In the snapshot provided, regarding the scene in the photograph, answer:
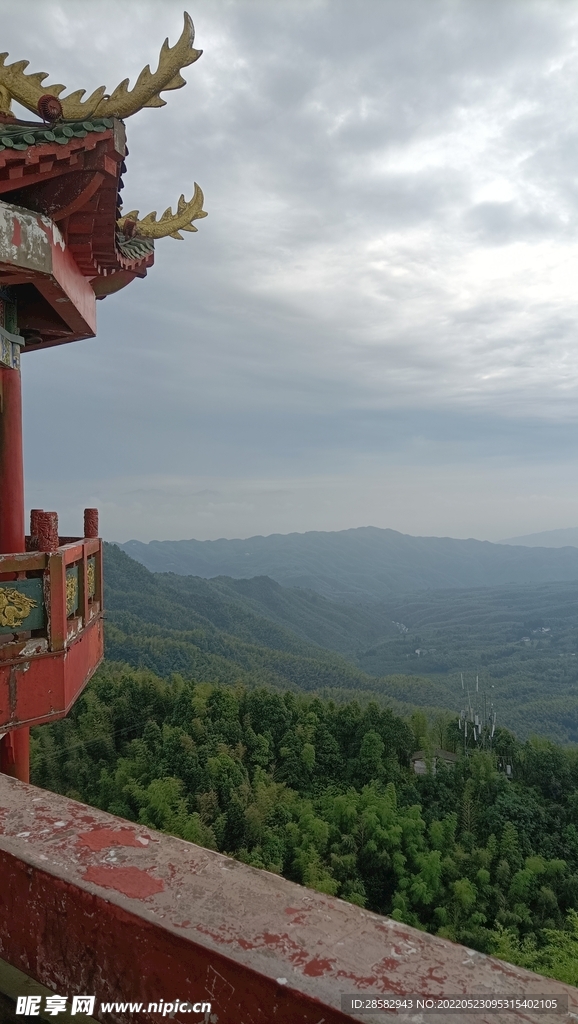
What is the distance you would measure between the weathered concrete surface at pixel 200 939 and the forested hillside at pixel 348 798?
46.0 ft

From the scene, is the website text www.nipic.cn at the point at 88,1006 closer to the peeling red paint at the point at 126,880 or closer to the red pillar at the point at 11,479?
the peeling red paint at the point at 126,880

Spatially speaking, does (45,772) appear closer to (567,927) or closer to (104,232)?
(567,927)

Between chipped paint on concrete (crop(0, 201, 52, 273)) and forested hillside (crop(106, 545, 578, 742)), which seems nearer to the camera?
chipped paint on concrete (crop(0, 201, 52, 273))

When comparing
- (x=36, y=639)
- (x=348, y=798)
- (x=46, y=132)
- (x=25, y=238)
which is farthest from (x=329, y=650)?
(x=46, y=132)

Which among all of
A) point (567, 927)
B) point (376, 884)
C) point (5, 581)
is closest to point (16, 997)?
point (5, 581)

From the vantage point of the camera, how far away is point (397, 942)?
5.54 feet

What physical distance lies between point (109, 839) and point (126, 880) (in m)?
0.32

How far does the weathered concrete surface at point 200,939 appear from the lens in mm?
1529

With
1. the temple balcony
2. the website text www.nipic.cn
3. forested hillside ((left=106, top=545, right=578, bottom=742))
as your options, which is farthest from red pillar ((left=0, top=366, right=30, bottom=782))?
forested hillside ((left=106, top=545, right=578, bottom=742))

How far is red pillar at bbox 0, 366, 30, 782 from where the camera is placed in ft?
18.4

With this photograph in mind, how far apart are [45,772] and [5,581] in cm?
1747

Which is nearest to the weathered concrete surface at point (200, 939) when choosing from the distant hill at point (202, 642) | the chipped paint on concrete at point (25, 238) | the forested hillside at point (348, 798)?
the chipped paint on concrete at point (25, 238)

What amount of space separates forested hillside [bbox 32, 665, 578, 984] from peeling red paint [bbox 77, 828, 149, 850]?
1390cm

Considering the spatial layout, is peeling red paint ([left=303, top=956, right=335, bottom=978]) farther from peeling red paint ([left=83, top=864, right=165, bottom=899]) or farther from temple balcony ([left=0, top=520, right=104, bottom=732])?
temple balcony ([left=0, top=520, right=104, bottom=732])
